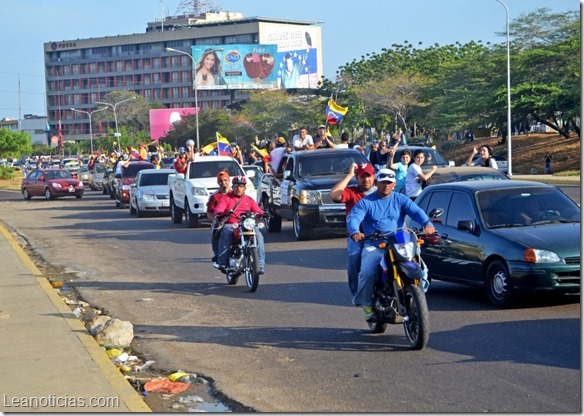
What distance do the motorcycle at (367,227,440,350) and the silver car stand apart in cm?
2219

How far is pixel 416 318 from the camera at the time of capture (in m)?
9.38

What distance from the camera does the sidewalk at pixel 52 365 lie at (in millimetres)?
7652

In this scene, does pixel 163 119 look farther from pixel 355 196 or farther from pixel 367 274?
pixel 367 274

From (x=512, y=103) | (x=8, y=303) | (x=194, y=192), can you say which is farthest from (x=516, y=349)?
(x=512, y=103)

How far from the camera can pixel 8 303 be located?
1312 centimetres

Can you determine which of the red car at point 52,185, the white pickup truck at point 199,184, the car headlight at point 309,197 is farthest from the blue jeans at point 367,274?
the red car at point 52,185

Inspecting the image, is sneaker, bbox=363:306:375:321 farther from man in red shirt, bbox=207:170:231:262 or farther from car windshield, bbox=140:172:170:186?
car windshield, bbox=140:172:170:186

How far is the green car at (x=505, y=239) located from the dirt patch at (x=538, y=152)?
1602 inches

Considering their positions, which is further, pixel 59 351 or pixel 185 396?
pixel 59 351

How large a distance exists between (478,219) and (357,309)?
1.90 m

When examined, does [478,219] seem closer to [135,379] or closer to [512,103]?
[135,379]

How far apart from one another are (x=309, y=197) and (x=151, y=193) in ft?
38.1

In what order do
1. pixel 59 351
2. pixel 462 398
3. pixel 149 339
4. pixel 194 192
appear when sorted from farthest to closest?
pixel 194 192
pixel 149 339
pixel 59 351
pixel 462 398

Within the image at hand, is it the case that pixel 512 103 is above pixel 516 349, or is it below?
above
